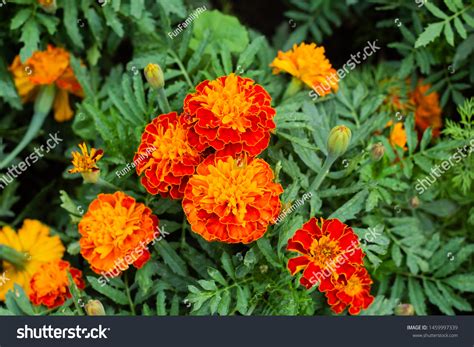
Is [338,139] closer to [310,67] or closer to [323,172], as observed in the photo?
[323,172]

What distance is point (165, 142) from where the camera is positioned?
1.11m

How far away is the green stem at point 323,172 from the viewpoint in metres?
1.13

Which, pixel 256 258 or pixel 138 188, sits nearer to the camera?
pixel 256 258

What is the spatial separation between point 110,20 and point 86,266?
1.78 feet

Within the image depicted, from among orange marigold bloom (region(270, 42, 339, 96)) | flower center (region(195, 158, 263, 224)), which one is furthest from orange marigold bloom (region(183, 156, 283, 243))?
orange marigold bloom (region(270, 42, 339, 96))

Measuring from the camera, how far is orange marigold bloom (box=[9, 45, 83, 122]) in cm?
152

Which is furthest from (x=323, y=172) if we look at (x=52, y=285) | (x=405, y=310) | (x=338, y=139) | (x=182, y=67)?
(x=52, y=285)

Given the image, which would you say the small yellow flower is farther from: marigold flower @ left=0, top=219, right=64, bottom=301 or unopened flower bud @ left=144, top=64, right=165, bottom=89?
marigold flower @ left=0, top=219, right=64, bottom=301

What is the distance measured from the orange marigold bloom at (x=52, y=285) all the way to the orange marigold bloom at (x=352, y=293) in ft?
1.63

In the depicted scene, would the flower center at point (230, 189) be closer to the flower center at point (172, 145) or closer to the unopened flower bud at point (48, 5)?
the flower center at point (172, 145)

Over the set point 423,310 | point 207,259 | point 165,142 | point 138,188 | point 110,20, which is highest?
point 110,20

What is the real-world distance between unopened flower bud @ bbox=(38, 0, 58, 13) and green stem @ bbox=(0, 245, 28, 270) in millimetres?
514

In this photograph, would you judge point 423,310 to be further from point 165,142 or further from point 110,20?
point 110,20

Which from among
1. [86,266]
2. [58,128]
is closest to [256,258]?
[86,266]
